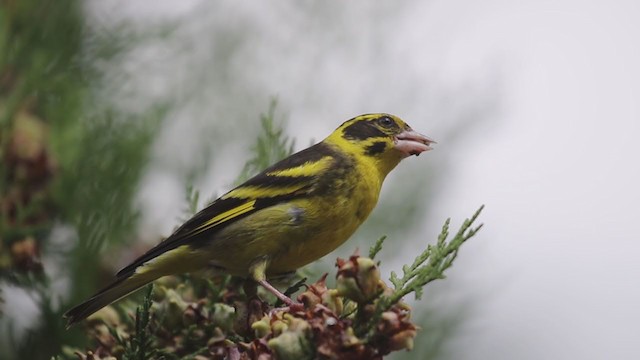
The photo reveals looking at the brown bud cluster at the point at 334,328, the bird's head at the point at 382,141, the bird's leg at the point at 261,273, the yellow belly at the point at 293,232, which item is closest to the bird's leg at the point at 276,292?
the bird's leg at the point at 261,273

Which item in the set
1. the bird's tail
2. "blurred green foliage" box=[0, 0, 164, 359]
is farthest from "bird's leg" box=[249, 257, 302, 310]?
"blurred green foliage" box=[0, 0, 164, 359]

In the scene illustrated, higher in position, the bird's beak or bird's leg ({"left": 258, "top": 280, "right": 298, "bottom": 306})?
the bird's beak

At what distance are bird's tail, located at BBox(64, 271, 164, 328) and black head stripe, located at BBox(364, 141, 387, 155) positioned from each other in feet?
3.73

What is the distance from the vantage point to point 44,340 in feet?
9.95

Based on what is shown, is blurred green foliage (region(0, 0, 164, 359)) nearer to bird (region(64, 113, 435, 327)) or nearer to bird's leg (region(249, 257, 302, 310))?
bird (region(64, 113, 435, 327))

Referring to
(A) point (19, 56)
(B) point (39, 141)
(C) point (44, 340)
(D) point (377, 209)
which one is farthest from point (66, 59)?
(D) point (377, 209)

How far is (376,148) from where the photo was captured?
376 centimetres

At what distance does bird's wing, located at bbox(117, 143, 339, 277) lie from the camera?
3307 mm

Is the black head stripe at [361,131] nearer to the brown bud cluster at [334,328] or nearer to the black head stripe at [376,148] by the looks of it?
the black head stripe at [376,148]

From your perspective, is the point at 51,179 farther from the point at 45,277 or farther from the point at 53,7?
the point at 53,7

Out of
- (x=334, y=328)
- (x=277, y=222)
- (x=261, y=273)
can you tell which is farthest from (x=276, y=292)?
(x=334, y=328)

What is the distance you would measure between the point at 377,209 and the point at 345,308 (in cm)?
193

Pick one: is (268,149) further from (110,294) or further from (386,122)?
(110,294)

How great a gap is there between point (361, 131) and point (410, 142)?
27 centimetres
